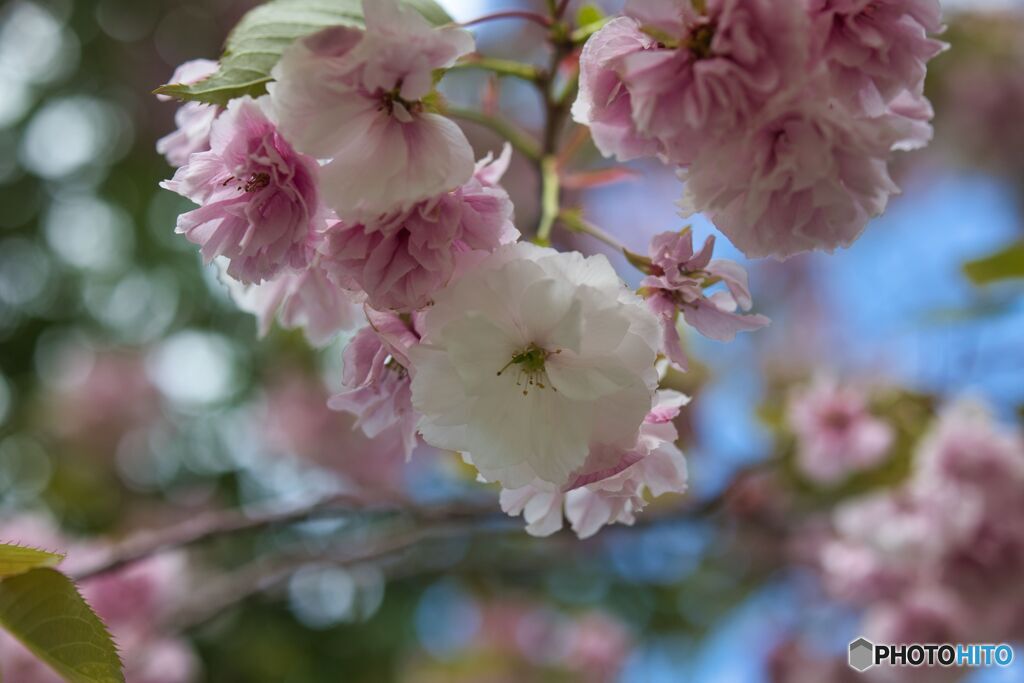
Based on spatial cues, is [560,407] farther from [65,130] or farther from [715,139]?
[65,130]

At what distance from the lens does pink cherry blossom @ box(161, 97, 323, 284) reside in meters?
0.45

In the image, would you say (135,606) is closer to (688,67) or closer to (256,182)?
(256,182)

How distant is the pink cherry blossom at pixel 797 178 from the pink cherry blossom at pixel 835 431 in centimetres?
74

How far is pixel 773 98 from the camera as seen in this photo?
0.39 m

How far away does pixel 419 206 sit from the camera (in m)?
0.43

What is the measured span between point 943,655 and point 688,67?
3.02 feet

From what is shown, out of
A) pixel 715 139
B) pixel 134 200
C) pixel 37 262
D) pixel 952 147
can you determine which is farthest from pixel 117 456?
pixel 952 147

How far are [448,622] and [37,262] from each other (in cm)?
129

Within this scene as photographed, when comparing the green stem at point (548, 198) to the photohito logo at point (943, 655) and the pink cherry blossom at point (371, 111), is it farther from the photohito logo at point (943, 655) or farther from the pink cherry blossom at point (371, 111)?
the photohito logo at point (943, 655)

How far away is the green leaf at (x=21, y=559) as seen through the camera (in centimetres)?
53

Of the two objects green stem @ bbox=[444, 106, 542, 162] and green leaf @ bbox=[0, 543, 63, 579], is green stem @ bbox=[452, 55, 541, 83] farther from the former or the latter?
green leaf @ bbox=[0, 543, 63, 579]

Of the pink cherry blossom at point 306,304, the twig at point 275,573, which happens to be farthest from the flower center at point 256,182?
the twig at point 275,573

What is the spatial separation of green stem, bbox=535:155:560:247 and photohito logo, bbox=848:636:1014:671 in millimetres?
772

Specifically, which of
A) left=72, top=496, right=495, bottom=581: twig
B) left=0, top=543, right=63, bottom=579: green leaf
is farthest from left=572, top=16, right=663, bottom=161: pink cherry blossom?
left=72, top=496, right=495, bottom=581: twig
